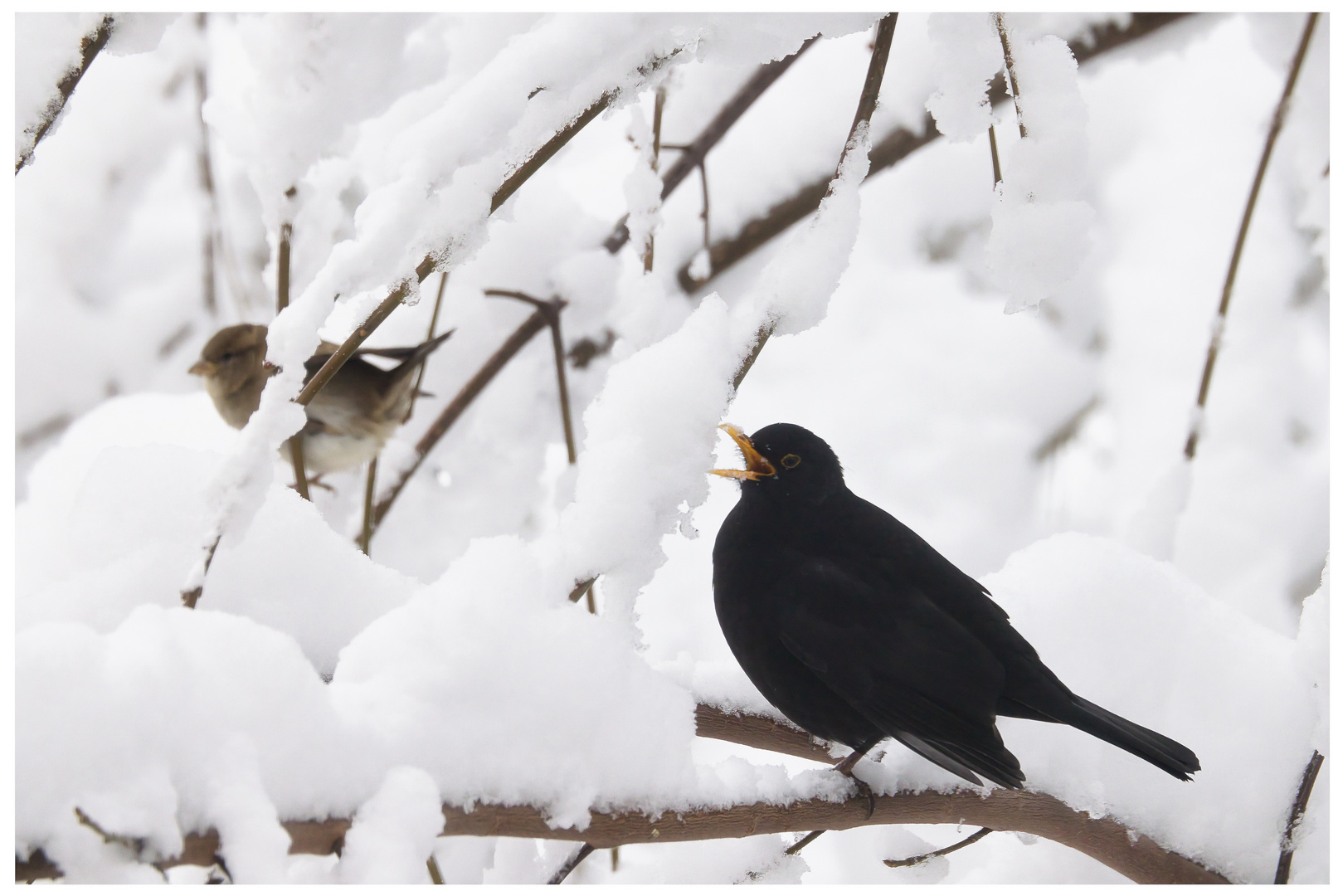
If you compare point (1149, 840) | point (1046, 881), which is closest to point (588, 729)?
point (1149, 840)

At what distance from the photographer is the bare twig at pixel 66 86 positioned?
2.97 feet

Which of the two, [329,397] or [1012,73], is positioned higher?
[329,397]

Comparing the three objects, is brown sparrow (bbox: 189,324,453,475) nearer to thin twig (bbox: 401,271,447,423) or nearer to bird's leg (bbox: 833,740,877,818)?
thin twig (bbox: 401,271,447,423)

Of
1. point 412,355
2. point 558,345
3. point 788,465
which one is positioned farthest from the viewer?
point 412,355

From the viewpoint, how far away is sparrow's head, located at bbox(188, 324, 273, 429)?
3.04 metres

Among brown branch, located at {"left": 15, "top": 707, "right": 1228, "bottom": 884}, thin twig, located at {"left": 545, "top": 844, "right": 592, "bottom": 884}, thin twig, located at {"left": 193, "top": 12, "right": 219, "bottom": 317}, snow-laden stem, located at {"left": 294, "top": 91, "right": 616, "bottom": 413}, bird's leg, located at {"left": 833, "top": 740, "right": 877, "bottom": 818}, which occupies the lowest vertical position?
thin twig, located at {"left": 545, "top": 844, "right": 592, "bottom": 884}

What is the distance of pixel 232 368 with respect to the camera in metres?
3.10

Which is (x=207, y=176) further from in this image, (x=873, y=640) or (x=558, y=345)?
(x=873, y=640)

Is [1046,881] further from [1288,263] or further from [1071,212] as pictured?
[1288,263]

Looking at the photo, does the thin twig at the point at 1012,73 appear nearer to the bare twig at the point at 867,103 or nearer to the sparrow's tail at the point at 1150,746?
the bare twig at the point at 867,103

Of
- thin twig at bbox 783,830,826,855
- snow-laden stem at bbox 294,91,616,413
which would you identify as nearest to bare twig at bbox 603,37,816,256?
snow-laden stem at bbox 294,91,616,413

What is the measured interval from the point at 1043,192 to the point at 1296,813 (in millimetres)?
851

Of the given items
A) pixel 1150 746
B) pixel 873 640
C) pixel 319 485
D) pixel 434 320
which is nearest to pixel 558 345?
pixel 434 320

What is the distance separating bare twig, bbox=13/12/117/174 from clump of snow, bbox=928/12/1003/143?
889mm
